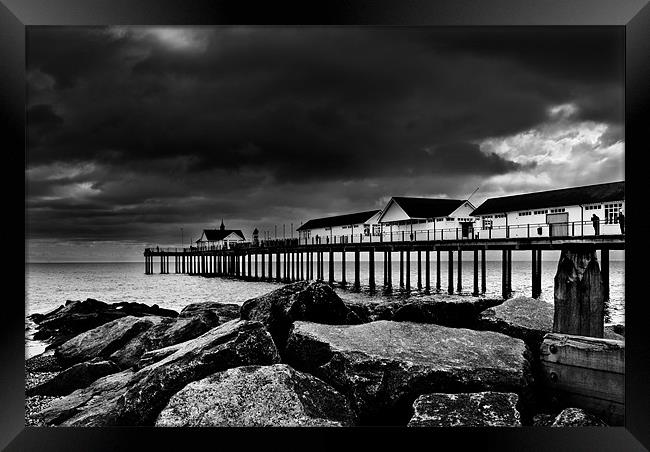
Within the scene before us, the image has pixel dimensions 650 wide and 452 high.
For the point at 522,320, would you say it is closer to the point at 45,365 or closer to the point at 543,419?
the point at 543,419

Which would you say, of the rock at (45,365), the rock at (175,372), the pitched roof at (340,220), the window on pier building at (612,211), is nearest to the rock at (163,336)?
the rock at (45,365)

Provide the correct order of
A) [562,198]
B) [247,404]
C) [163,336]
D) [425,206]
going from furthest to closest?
[425,206] < [562,198] < [163,336] < [247,404]

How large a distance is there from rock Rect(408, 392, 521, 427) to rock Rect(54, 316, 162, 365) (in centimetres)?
437

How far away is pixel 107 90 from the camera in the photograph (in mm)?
8391

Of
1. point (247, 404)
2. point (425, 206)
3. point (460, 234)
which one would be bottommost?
point (247, 404)

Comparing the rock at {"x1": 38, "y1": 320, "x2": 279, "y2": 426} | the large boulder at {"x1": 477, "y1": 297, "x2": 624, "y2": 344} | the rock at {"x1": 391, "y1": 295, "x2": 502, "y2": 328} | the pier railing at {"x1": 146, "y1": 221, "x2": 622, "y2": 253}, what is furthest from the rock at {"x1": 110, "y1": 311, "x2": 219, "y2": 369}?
the pier railing at {"x1": 146, "y1": 221, "x2": 622, "y2": 253}

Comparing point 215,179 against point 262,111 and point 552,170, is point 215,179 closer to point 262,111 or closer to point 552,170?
point 262,111

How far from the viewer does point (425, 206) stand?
23.7 m

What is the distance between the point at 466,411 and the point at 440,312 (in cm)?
173

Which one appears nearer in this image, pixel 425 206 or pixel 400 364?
pixel 400 364

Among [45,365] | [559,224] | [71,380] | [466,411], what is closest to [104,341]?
[45,365]

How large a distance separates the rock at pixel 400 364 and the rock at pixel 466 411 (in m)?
0.18
